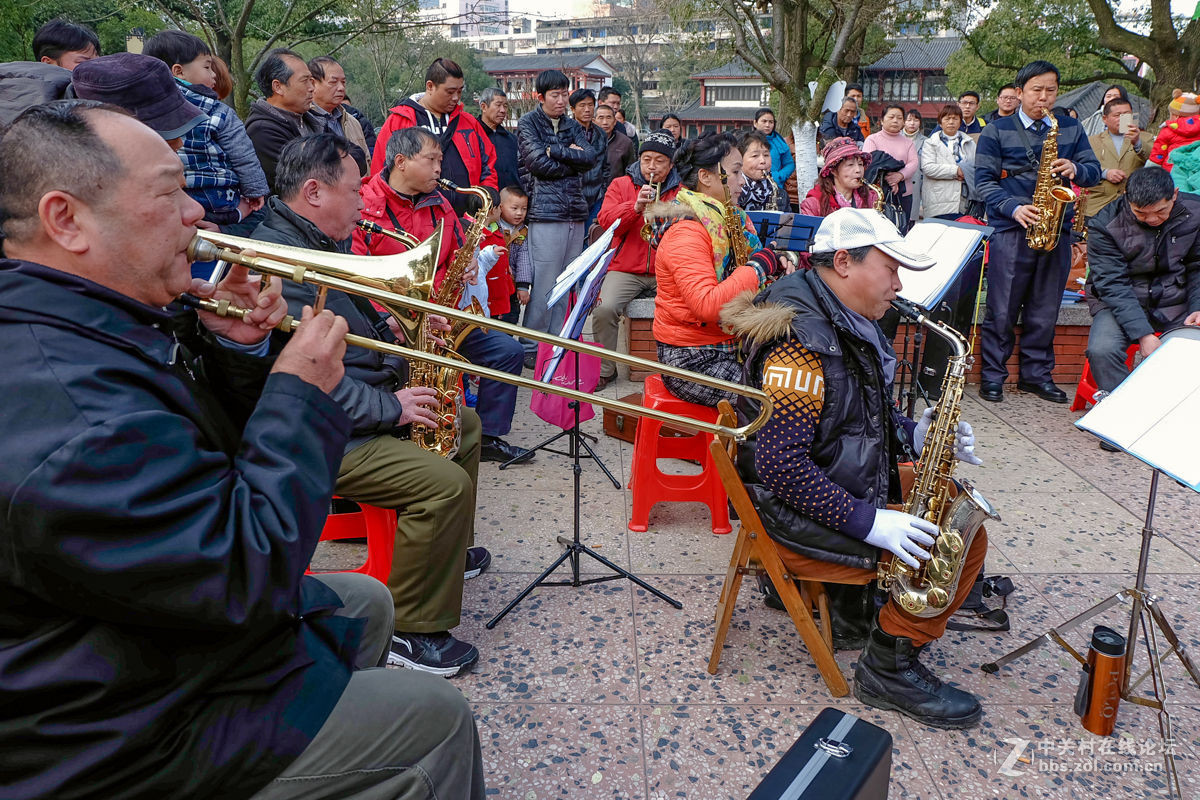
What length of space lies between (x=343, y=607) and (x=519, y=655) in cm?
121

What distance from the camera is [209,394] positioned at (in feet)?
5.53

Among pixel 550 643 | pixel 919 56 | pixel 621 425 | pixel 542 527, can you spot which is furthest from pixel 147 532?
pixel 919 56

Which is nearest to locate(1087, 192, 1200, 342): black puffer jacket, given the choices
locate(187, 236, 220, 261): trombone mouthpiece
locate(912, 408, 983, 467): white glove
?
locate(912, 408, 983, 467): white glove

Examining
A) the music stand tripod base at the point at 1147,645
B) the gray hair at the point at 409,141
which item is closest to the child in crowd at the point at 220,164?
the gray hair at the point at 409,141

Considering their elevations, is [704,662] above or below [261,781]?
below

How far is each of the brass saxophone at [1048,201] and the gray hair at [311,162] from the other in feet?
→ 15.9

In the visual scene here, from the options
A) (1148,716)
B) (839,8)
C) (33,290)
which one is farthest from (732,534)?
(839,8)

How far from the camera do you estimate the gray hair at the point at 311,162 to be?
3.10m

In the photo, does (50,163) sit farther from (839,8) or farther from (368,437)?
(839,8)

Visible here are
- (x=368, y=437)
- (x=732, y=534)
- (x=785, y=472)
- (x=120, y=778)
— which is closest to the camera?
(x=120, y=778)

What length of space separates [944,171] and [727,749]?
694cm

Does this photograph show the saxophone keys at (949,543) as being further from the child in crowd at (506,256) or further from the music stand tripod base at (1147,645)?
the child in crowd at (506,256)

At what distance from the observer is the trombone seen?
169 centimetres

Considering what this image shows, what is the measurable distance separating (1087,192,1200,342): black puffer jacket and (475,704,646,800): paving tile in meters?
4.22
